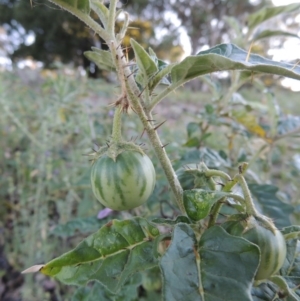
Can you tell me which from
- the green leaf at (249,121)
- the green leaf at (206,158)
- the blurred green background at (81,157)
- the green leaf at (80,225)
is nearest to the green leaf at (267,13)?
the blurred green background at (81,157)

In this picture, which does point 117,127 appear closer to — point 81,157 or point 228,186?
point 228,186

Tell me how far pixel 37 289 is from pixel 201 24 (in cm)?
1283

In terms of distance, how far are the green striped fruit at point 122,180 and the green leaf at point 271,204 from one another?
0.59 meters

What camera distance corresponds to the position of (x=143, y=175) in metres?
0.66

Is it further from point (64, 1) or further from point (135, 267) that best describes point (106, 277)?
point (64, 1)

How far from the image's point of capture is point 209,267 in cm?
58

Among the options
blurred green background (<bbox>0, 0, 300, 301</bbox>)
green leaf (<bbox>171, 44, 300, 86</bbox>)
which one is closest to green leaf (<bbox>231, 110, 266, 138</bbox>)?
blurred green background (<bbox>0, 0, 300, 301</bbox>)

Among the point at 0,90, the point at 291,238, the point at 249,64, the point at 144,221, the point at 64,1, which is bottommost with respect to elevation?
the point at 291,238

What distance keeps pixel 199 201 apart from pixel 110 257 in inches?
7.8

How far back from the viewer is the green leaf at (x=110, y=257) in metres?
0.66

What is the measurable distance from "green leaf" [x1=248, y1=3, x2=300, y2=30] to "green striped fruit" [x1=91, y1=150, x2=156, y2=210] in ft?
2.65

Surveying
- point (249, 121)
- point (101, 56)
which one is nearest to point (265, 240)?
point (101, 56)

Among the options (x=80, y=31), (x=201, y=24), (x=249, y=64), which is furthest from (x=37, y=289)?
(x=201, y=24)

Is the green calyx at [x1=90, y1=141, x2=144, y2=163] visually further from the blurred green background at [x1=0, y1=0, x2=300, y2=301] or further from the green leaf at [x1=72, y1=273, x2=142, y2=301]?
the green leaf at [x1=72, y1=273, x2=142, y2=301]
